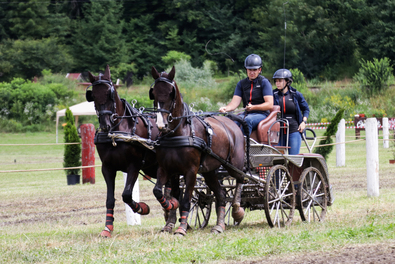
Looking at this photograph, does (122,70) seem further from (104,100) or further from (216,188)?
(104,100)

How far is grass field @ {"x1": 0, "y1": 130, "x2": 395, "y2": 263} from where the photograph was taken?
18.3 feet

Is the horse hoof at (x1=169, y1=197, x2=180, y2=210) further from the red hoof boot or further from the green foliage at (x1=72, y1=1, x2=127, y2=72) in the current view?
the green foliage at (x1=72, y1=1, x2=127, y2=72)

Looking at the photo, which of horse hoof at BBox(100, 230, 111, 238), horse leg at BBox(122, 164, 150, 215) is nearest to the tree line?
horse leg at BBox(122, 164, 150, 215)

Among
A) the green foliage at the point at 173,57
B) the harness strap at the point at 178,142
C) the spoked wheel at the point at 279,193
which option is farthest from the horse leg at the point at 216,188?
the green foliage at the point at 173,57

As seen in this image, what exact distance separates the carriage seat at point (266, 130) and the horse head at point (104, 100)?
2.08 m

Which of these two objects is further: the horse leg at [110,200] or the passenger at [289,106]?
the passenger at [289,106]

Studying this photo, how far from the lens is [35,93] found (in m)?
41.1

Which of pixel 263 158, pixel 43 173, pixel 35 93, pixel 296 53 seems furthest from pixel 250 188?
pixel 296 53

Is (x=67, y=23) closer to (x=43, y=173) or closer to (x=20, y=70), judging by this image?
(x=20, y=70)

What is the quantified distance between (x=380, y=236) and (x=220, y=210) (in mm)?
2210

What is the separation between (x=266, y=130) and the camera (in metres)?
8.08

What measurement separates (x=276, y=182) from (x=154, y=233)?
2.00m

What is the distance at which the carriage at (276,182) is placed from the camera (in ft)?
25.8

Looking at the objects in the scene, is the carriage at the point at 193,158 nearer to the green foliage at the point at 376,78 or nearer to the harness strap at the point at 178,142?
the harness strap at the point at 178,142
